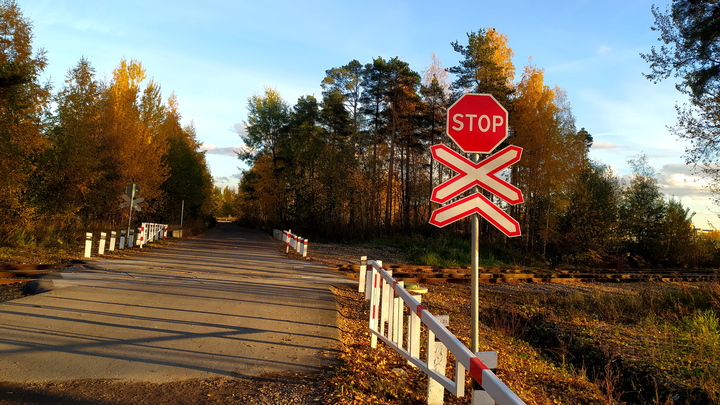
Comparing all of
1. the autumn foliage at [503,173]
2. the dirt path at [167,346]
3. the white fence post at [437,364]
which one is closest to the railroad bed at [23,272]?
the dirt path at [167,346]

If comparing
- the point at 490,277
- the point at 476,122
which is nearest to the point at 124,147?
the point at 490,277

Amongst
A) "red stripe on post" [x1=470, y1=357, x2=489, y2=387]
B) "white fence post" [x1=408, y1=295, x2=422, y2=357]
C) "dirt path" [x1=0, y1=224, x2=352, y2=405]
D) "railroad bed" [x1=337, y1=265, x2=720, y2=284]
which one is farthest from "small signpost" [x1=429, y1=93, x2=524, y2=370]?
"railroad bed" [x1=337, y1=265, x2=720, y2=284]

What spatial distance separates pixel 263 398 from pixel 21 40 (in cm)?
1983

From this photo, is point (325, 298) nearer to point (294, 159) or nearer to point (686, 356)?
point (686, 356)

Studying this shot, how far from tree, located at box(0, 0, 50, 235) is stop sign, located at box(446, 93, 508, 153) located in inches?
712

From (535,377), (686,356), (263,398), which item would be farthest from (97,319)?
(686,356)

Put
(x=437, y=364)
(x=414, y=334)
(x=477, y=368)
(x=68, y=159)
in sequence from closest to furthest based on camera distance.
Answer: (x=477, y=368) → (x=437, y=364) → (x=414, y=334) → (x=68, y=159)

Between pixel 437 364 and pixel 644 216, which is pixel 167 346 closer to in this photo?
pixel 437 364

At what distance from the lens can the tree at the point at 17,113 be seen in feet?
55.3

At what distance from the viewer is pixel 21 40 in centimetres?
1789

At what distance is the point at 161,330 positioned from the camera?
22.1 feet

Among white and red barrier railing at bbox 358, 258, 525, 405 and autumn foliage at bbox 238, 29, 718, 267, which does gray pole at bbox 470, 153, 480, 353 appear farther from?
autumn foliage at bbox 238, 29, 718, 267

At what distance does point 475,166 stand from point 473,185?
0.64 feet

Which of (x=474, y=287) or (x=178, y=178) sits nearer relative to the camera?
(x=474, y=287)
